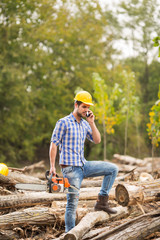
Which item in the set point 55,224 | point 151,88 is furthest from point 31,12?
point 55,224

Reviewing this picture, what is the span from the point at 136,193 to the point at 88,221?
949mm

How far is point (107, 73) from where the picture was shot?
21.8 m

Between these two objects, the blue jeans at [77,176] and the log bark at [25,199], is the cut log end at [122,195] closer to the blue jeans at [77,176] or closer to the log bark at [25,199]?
the blue jeans at [77,176]

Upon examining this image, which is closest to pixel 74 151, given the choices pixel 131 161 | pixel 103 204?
pixel 103 204

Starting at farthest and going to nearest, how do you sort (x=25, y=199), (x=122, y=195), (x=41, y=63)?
(x=41, y=63) → (x=25, y=199) → (x=122, y=195)

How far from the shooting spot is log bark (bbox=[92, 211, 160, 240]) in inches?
176

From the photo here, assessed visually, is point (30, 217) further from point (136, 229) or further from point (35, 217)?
point (136, 229)

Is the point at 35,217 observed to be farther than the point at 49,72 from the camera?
No

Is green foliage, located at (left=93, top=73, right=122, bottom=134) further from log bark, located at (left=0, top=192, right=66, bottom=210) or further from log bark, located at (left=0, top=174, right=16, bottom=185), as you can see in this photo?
log bark, located at (left=0, top=192, right=66, bottom=210)

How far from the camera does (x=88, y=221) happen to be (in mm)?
4855

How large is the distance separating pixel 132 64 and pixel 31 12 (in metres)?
11.3

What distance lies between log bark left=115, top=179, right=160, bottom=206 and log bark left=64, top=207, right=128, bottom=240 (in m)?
0.39

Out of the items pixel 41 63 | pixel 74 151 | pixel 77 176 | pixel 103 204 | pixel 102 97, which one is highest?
pixel 74 151

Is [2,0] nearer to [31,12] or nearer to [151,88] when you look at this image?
[31,12]
